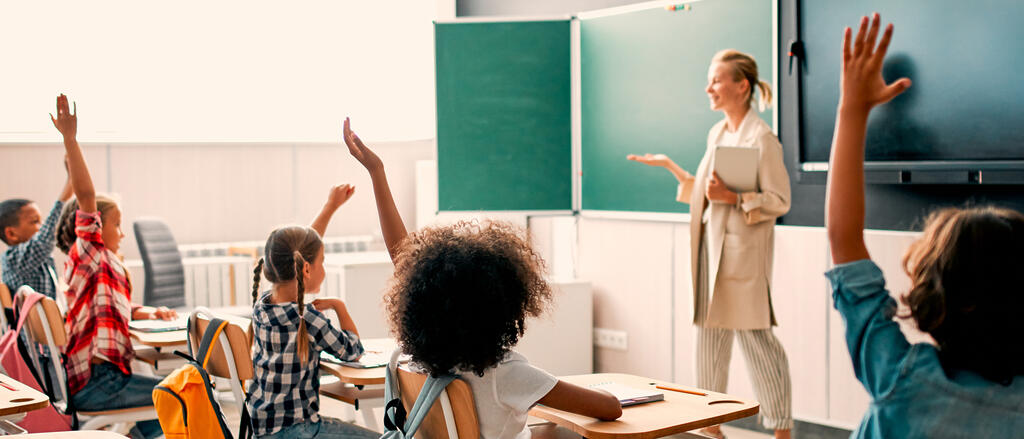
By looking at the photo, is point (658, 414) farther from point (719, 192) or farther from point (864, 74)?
point (719, 192)

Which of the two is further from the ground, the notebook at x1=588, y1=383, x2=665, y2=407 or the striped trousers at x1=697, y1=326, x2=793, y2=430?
the notebook at x1=588, y1=383, x2=665, y2=407

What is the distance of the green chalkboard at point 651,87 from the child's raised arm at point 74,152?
2.64m

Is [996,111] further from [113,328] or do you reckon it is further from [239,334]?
[113,328]

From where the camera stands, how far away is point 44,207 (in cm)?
528

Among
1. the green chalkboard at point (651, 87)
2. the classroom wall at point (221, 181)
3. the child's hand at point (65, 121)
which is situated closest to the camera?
the child's hand at point (65, 121)

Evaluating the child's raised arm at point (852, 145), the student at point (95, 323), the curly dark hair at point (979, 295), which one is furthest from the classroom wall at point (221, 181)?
the curly dark hair at point (979, 295)

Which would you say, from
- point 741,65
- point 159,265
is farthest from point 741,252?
point 159,265

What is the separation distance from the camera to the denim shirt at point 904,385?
1296 millimetres

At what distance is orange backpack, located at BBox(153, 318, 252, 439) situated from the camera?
2146 millimetres

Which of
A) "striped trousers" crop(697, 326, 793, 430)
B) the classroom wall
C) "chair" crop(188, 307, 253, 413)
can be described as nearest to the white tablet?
"striped trousers" crop(697, 326, 793, 430)

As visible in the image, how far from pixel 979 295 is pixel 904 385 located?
0.16 metres

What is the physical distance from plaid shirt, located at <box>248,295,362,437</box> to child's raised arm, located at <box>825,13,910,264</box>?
5.38 feet

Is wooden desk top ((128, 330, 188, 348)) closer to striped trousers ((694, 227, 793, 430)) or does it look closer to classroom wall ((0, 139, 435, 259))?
striped trousers ((694, 227, 793, 430))

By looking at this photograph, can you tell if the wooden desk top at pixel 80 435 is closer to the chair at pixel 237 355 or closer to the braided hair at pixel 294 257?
the chair at pixel 237 355
